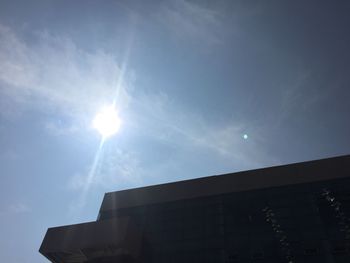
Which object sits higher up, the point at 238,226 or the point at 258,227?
the point at 238,226

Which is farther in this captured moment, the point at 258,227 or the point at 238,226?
the point at 238,226

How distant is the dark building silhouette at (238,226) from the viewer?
19.8m

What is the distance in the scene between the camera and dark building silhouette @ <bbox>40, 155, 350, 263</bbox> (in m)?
19.8

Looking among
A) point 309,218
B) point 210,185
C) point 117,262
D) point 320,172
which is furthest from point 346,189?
point 117,262

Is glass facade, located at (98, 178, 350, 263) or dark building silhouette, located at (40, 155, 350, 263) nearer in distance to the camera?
glass facade, located at (98, 178, 350, 263)

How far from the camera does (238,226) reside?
21625 millimetres

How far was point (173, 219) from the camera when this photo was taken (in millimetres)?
23828

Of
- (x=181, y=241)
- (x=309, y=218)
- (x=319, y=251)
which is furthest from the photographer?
(x=181, y=241)

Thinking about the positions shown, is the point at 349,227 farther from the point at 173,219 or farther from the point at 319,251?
the point at 173,219

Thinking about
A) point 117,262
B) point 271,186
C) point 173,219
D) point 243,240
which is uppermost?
point 271,186

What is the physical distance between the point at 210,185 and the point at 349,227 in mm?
9757

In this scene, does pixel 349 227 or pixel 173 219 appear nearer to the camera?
pixel 349 227

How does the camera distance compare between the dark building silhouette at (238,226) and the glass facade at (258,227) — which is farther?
the dark building silhouette at (238,226)

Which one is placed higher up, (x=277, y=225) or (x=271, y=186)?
(x=271, y=186)
